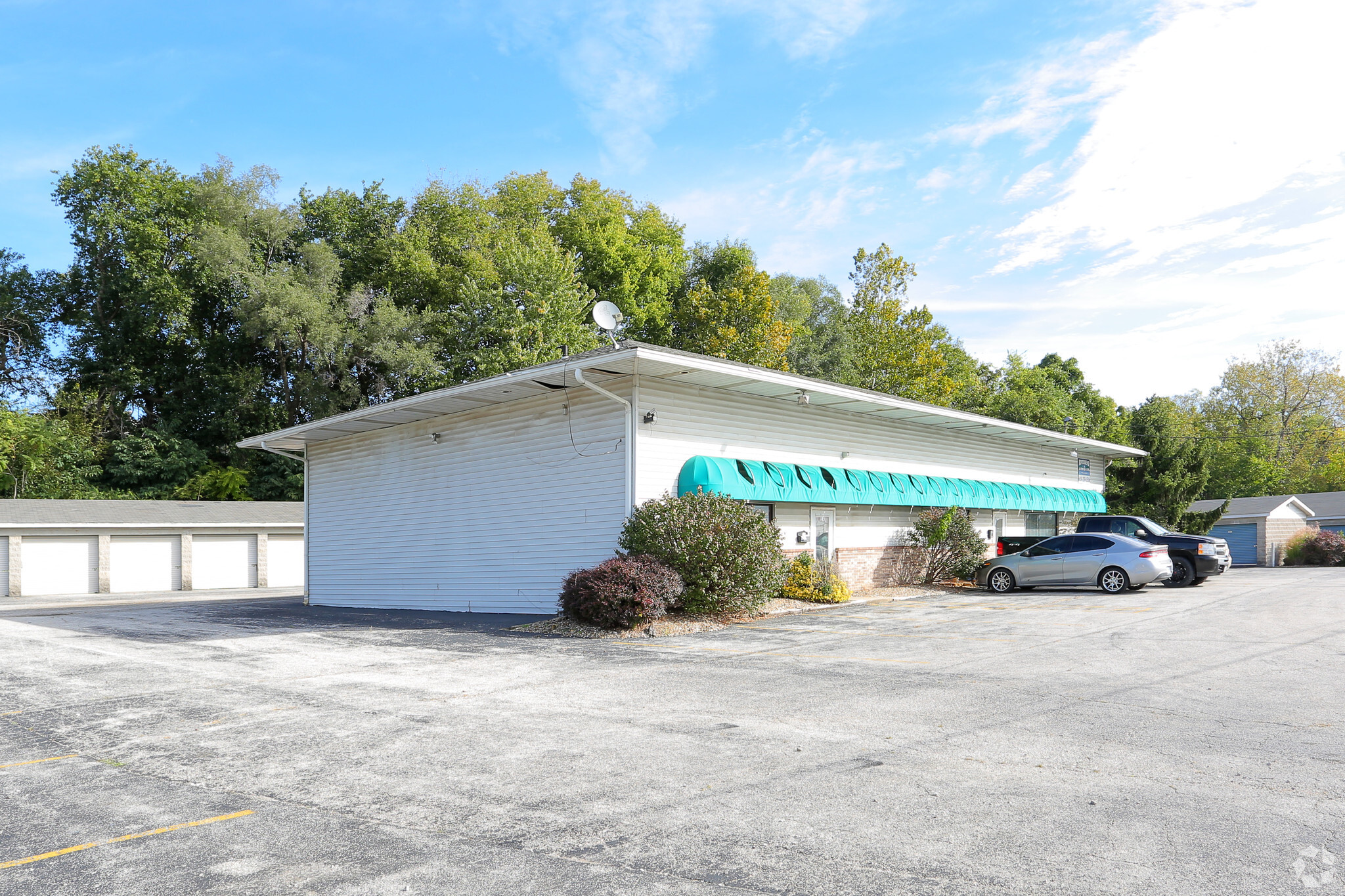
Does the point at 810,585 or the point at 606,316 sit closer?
the point at 606,316

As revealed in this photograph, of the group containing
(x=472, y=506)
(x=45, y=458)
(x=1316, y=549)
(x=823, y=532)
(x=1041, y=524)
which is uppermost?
(x=45, y=458)

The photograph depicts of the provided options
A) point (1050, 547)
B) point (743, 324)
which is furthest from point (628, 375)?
point (743, 324)

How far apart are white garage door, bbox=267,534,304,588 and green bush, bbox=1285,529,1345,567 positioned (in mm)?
39823

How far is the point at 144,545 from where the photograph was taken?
31531mm

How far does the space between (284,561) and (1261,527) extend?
130 feet

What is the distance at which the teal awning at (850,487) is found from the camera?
15.6 metres

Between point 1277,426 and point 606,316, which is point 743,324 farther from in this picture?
point 1277,426

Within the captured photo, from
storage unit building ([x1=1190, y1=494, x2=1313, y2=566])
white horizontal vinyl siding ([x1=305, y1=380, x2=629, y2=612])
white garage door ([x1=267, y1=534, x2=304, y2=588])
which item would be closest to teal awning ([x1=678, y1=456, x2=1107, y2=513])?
white horizontal vinyl siding ([x1=305, y1=380, x2=629, y2=612])

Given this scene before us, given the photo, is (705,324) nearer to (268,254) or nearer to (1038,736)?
(268,254)

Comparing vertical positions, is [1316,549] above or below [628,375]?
below

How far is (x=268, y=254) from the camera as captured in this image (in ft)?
129

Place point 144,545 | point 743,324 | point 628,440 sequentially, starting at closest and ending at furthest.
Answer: point 628,440
point 144,545
point 743,324

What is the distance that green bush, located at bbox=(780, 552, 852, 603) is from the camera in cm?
1712

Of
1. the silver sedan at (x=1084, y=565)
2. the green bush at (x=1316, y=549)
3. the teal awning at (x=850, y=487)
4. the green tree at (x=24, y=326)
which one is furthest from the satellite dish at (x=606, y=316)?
the green tree at (x=24, y=326)
